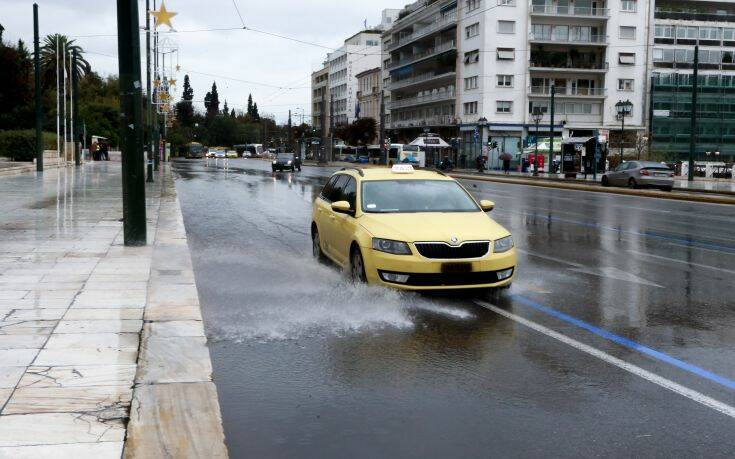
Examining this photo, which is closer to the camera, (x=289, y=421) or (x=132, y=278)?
(x=289, y=421)

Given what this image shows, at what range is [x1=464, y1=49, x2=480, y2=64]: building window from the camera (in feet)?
248

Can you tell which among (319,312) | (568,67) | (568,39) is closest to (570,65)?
(568,67)

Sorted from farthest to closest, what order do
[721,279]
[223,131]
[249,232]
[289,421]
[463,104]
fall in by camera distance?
[223,131], [463,104], [249,232], [721,279], [289,421]

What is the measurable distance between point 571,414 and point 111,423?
2.68 meters

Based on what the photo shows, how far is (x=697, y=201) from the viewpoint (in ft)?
90.2

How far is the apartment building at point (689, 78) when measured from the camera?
270 ft

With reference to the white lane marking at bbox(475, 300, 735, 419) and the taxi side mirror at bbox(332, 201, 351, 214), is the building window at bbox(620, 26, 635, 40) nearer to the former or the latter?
the taxi side mirror at bbox(332, 201, 351, 214)

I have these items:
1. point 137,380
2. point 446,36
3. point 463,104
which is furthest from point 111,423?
point 446,36

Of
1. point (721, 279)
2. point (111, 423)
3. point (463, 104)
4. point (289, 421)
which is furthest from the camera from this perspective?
point (463, 104)

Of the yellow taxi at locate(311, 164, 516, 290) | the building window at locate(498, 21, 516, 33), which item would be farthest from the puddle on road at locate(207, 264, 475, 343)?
the building window at locate(498, 21, 516, 33)

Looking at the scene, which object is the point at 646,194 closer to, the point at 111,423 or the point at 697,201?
the point at 697,201

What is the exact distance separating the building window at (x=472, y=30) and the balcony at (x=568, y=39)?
498cm

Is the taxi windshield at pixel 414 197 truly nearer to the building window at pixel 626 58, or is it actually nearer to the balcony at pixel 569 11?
the balcony at pixel 569 11

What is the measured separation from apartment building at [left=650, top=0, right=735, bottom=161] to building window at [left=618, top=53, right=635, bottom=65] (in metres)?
4.69
